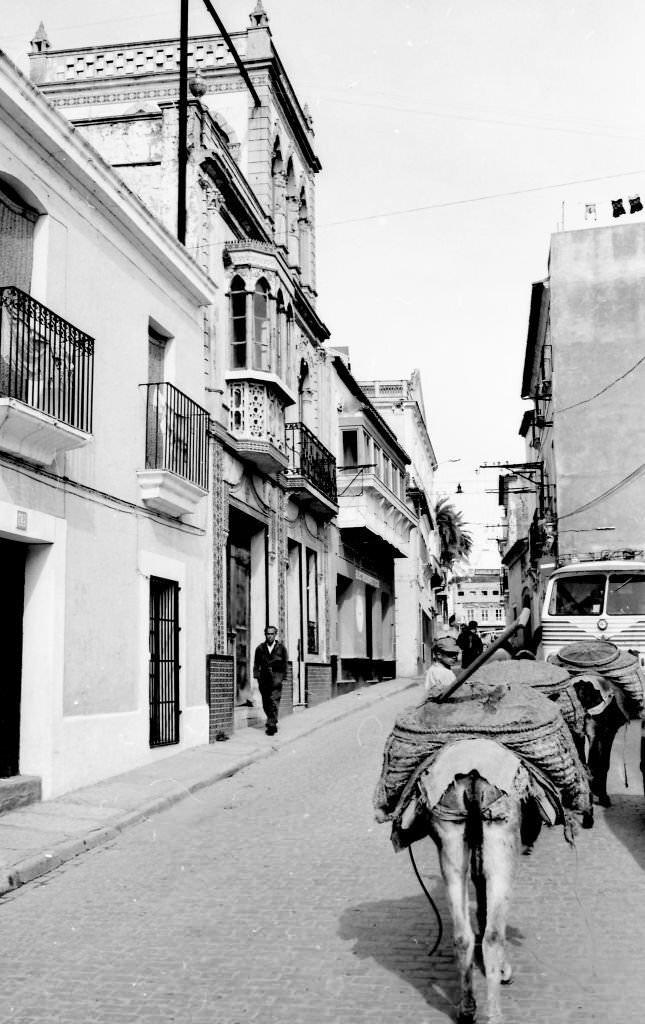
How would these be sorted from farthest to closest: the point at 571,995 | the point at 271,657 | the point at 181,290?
the point at 271,657, the point at 181,290, the point at 571,995

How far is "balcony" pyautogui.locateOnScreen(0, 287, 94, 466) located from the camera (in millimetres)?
9875

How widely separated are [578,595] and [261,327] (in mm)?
7228

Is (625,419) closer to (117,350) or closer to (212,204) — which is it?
(212,204)

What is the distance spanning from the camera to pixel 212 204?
57.6 ft

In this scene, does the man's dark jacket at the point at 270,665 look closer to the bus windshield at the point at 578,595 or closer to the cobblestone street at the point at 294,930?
the bus windshield at the point at 578,595

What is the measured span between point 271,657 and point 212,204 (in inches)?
298

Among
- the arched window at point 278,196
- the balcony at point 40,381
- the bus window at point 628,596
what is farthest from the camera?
the arched window at point 278,196

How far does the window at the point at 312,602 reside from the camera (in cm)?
2378

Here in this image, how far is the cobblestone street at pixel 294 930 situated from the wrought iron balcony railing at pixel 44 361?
427cm

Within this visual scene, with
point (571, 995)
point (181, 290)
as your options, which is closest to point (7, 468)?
point (181, 290)

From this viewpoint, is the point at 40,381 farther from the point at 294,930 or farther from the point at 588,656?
the point at 294,930

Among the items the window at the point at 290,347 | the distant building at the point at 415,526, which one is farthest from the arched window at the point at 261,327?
the distant building at the point at 415,526

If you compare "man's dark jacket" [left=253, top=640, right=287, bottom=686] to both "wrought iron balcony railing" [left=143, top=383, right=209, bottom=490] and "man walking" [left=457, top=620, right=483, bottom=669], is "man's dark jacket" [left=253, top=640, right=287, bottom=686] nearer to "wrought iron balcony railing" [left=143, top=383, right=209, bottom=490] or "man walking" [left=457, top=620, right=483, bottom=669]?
"wrought iron balcony railing" [left=143, top=383, right=209, bottom=490]

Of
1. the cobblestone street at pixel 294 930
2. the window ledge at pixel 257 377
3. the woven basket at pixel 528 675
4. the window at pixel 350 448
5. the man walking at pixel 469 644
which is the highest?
the window at pixel 350 448
